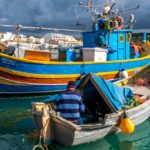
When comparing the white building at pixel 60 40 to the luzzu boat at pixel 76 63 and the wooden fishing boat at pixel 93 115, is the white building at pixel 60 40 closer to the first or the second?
the luzzu boat at pixel 76 63

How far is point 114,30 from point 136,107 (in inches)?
301

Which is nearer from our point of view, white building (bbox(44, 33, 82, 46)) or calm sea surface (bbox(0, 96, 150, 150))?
calm sea surface (bbox(0, 96, 150, 150))

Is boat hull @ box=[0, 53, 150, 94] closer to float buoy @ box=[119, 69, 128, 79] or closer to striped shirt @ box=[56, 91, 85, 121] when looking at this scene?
float buoy @ box=[119, 69, 128, 79]

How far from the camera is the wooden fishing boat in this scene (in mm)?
7758

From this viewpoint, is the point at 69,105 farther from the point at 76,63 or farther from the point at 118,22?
the point at 118,22

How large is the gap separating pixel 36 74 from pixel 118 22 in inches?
206

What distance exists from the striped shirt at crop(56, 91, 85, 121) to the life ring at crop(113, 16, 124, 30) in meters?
9.00

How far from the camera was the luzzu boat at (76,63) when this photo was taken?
13523mm

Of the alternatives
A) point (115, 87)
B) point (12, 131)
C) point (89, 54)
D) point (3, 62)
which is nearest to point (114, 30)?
point (89, 54)

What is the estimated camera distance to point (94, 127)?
8.09 m

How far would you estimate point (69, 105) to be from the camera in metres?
7.97

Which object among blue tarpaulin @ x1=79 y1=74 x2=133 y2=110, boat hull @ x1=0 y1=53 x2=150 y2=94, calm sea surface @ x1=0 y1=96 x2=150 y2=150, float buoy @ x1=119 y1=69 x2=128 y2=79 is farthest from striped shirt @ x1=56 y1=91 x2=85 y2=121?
float buoy @ x1=119 y1=69 x2=128 y2=79

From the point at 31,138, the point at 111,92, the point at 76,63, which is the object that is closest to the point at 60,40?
the point at 76,63

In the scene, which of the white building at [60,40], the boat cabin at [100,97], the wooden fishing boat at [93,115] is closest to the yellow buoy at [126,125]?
the wooden fishing boat at [93,115]
